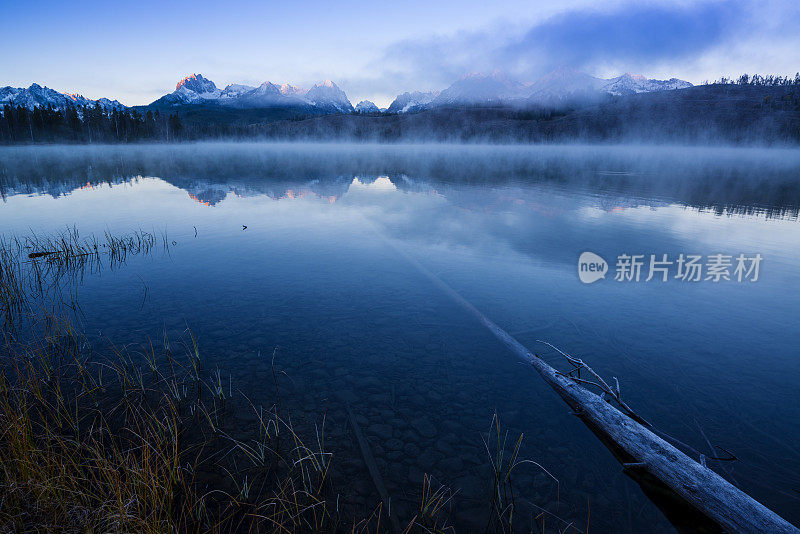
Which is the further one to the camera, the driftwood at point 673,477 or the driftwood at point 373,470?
the driftwood at point 373,470

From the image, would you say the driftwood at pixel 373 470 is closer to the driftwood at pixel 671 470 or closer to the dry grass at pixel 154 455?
the dry grass at pixel 154 455

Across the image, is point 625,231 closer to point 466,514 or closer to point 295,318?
point 295,318

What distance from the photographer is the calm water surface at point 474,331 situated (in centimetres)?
633

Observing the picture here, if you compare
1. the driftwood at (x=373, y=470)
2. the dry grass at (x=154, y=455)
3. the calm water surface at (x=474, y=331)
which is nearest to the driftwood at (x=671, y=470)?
the calm water surface at (x=474, y=331)

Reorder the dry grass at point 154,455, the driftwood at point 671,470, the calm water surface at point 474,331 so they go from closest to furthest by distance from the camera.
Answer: the driftwood at point 671,470 < the dry grass at point 154,455 < the calm water surface at point 474,331

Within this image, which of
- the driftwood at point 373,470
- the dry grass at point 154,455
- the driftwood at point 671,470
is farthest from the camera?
the driftwood at point 373,470

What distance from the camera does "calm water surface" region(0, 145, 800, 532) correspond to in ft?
20.8

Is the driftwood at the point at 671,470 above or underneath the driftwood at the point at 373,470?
above

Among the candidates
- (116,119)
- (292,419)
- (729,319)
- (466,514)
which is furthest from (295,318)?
(116,119)

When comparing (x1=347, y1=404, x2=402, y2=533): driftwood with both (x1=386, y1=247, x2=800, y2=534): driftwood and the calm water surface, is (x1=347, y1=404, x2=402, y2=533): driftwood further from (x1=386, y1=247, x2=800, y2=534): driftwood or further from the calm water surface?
(x1=386, y1=247, x2=800, y2=534): driftwood

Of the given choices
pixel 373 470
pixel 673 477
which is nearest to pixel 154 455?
pixel 373 470

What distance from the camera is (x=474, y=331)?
10.8 meters

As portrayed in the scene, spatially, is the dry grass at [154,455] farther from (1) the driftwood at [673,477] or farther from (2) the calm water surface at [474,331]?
(1) the driftwood at [673,477]

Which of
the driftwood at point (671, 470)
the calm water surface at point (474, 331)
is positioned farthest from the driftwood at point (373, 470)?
the driftwood at point (671, 470)
